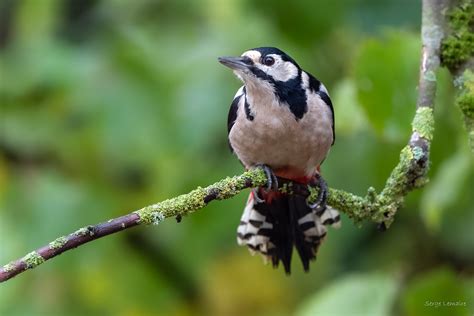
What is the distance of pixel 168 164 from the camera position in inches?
193

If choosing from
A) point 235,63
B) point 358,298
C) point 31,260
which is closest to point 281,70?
point 235,63

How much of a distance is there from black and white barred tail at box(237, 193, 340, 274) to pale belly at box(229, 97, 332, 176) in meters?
0.36

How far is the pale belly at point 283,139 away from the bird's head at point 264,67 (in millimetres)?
155

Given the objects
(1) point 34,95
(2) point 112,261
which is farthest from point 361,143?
(1) point 34,95

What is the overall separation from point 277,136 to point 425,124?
0.75 metres

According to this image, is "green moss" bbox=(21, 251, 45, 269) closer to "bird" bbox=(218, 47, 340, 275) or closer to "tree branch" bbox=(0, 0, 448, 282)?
"tree branch" bbox=(0, 0, 448, 282)

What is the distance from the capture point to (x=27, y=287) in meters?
4.98

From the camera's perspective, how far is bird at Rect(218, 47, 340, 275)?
3398 mm

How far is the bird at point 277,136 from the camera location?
3398 mm

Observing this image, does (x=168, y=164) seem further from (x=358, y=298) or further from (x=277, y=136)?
(x=277, y=136)

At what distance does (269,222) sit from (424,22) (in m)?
1.18

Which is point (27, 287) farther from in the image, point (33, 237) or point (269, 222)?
point (269, 222)

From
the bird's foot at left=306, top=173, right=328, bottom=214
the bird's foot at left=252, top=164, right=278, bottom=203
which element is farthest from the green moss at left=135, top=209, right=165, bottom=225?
the bird's foot at left=306, top=173, right=328, bottom=214

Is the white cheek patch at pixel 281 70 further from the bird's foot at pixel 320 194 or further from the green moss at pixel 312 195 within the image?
the green moss at pixel 312 195
